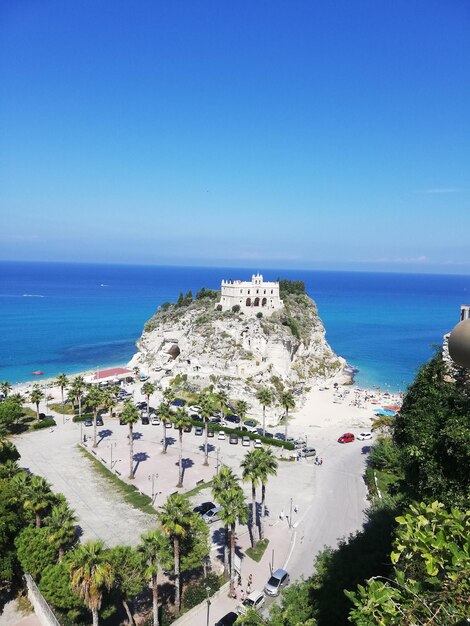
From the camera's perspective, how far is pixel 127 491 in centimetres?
4112

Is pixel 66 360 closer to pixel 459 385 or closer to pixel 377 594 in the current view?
pixel 459 385

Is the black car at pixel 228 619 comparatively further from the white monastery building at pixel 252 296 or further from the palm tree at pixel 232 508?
the white monastery building at pixel 252 296

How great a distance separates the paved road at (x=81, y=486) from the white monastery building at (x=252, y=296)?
38.4 metres

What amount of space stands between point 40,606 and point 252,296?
212ft

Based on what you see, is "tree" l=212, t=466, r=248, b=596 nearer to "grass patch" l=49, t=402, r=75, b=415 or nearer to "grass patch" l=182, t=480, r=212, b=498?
"grass patch" l=182, t=480, r=212, b=498

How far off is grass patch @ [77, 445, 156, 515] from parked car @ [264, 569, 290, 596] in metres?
13.0

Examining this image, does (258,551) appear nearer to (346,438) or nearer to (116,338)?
(346,438)

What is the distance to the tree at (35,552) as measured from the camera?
2562 centimetres

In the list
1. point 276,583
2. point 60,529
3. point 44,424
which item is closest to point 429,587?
point 60,529

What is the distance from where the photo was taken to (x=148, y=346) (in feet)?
295

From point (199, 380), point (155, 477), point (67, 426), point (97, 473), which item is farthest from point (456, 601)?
point (199, 380)

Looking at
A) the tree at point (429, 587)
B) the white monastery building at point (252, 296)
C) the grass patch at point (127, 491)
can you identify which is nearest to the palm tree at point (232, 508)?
the grass patch at point (127, 491)

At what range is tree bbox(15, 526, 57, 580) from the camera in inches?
1009

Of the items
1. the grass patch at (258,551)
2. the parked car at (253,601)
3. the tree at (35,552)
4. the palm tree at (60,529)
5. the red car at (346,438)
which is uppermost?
the palm tree at (60,529)
